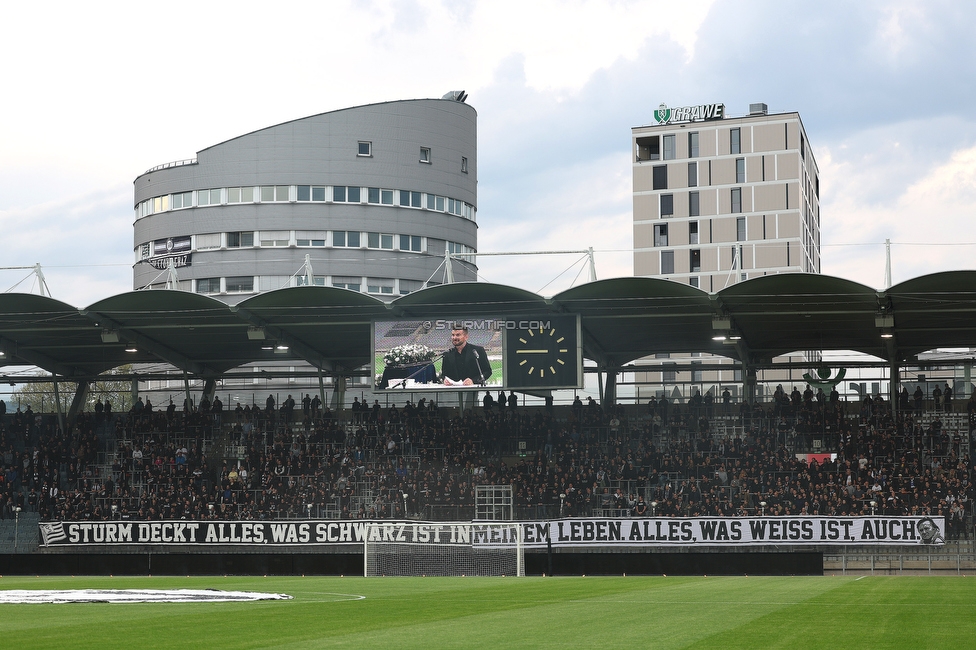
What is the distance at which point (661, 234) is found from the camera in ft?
356

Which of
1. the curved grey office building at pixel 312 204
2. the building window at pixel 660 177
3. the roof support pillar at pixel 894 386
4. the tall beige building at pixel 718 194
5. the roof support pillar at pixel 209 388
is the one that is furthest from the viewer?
the building window at pixel 660 177

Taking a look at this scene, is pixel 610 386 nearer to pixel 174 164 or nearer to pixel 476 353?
pixel 476 353

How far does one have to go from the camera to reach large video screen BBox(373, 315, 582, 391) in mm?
39250

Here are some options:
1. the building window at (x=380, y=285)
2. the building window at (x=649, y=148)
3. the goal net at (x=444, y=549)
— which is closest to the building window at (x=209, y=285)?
the building window at (x=380, y=285)

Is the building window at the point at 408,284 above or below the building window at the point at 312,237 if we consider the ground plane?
below

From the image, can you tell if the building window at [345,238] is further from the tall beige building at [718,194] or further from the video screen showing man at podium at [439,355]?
the video screen showing man at podium at [439,355]

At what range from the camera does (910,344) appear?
46688 mm

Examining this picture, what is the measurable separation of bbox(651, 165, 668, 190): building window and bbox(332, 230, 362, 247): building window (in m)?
34.0

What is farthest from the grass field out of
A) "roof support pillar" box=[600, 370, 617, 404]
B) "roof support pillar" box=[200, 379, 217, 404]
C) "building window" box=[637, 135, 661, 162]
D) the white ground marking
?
"building window" box=[637, 135, 661, 162]

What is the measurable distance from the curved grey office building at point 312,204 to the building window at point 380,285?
0.08 metres

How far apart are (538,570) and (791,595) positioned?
53.3 ft

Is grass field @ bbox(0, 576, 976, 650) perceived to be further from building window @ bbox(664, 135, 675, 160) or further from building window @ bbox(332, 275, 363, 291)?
building window @ bbox(664, 135, 675, 160)

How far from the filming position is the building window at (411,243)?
87.9 metres

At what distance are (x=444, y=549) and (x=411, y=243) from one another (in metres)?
54.3
